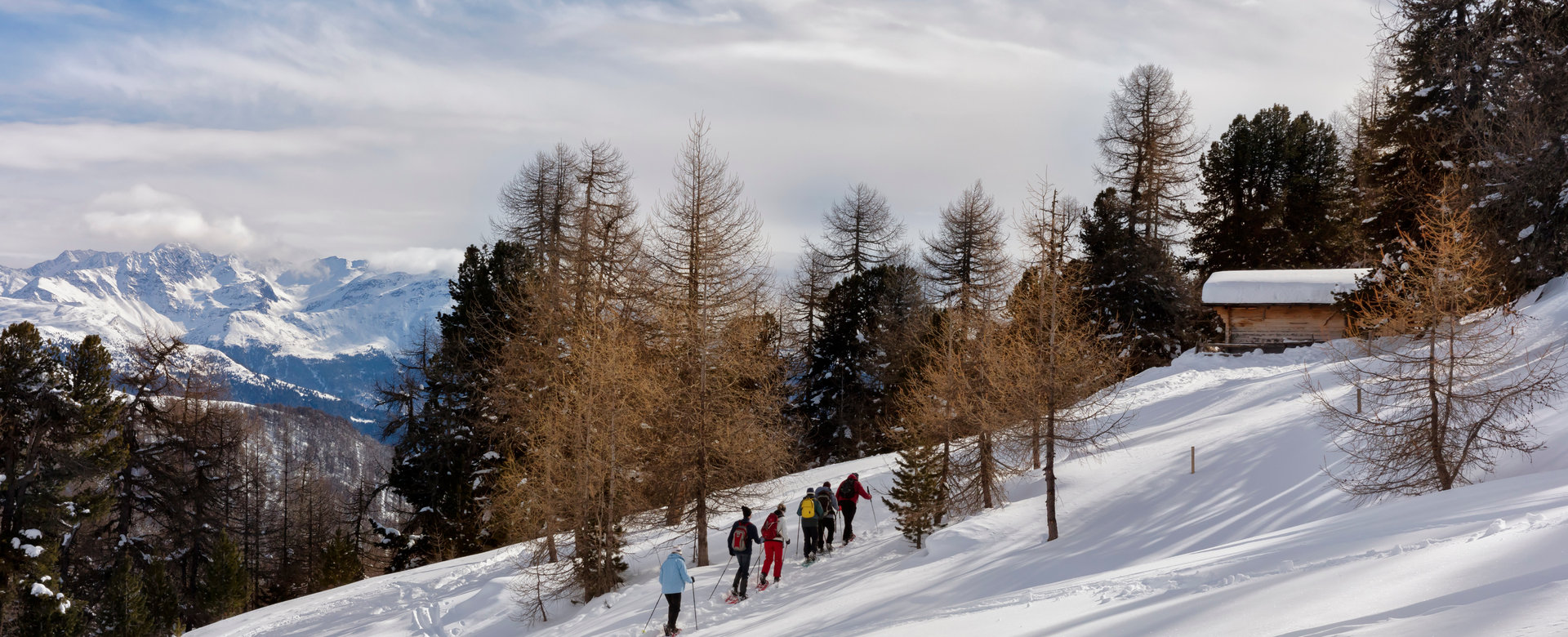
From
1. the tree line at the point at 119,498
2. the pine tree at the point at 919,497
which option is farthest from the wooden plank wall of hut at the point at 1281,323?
the tree line at the point at 119,498

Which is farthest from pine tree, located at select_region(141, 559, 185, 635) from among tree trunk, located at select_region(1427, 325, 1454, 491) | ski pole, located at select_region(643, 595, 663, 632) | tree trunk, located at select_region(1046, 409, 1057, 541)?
tree trunk, located at select_region(1427, 325, 1454, 491)

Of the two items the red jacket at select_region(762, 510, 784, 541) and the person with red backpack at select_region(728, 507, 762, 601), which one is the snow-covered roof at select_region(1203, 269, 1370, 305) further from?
the person with red backpack at select_region(728, 507, 762, 601)

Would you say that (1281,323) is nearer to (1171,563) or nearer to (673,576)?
(1171,563)

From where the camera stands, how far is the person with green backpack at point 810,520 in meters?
16.7

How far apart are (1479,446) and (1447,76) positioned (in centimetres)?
2280

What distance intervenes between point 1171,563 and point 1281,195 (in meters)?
42.6

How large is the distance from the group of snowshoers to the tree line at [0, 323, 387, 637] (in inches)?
786

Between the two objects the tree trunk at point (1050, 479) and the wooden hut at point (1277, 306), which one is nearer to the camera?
the tree trunk at point (1050, 479)

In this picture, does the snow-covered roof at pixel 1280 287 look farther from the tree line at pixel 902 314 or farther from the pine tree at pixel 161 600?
the pine tree at pixel 161 600

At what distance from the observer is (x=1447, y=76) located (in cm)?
2930

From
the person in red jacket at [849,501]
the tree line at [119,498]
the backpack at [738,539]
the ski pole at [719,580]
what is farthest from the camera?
the tree line at [119,498]

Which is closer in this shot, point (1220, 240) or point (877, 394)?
point (877, 394)

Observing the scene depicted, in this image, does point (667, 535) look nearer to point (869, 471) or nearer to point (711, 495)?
point (711, 495)

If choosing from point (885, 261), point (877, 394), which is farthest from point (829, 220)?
point (877, 394)
